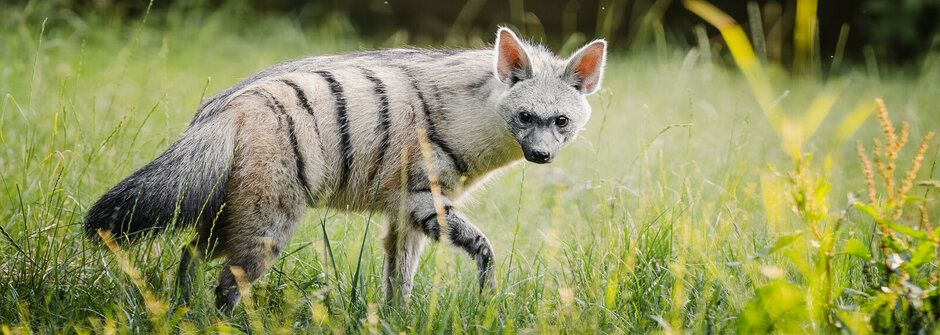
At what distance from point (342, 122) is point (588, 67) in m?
0.99

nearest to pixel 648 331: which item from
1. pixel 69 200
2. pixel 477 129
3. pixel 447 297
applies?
pixel 447 297

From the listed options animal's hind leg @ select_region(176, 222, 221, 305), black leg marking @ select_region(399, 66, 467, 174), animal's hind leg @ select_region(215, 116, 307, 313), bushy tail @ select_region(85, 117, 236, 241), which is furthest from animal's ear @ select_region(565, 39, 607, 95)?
animal's hind leg @ select_region(176, 222, 221, 305)

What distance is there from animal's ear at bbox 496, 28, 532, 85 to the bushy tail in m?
1.06

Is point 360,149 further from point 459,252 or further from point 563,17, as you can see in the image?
point 563,17

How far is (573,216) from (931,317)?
2.03 metres

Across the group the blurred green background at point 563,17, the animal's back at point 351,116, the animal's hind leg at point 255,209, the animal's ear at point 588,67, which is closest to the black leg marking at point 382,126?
the animal's back at point 351,116

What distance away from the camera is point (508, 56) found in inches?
138

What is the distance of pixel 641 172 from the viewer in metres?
4.27

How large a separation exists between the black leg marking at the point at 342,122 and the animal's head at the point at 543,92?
57 cm

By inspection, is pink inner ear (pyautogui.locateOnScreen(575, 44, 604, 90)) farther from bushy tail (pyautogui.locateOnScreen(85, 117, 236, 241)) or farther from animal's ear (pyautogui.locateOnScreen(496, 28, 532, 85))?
bushy tail (pyautogui.locateOnScreen(85, 117, 236, 241))

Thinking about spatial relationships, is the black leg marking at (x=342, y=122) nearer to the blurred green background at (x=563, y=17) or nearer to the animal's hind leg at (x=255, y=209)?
the animal's hind leg at (x=255, y=209)

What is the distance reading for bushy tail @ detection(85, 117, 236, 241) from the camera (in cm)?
287

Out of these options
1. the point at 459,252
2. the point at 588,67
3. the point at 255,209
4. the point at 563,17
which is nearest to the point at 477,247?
the point at 459,252

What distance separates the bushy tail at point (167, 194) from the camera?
9.42 ft
